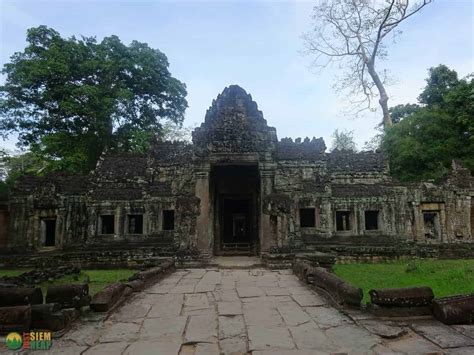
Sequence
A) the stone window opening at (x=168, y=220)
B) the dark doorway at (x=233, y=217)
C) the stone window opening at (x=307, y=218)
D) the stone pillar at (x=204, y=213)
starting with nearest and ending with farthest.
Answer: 1. the stone pillar at (x=204, y=213)
2. the dark doorway at (x=233, y=217)
3. the stone window opening at (x=307, y=218)
4. the stone window opening at (x=168, y=220)

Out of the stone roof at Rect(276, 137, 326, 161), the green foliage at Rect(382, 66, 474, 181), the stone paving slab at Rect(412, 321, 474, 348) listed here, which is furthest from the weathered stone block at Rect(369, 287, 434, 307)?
the green foliage at Rect(382, 66, 474, 181)

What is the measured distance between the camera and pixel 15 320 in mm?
4680

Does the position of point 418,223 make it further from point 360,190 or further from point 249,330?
point 249,330

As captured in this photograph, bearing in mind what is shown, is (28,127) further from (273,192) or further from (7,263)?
(273,192)

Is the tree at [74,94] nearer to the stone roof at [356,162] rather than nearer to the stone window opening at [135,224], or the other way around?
the stone window opening at [135,224]

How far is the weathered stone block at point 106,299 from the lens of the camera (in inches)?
228

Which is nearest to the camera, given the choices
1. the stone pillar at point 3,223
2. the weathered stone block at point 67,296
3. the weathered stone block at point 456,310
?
the weathered stone block at point 456,310

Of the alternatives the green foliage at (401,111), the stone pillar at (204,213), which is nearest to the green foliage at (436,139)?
the green foliage at (401,111)

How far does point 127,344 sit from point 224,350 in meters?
1.22

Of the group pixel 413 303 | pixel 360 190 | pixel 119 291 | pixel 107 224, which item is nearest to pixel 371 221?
pixel 360 190

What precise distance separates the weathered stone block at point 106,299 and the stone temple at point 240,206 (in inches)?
379

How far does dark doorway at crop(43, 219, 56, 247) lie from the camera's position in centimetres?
Result: 2083

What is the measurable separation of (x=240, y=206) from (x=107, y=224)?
25.9ft

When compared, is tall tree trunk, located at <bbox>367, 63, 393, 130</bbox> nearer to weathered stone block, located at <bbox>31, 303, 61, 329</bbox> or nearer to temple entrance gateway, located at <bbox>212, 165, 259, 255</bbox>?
temple entrance gateway, located at <bbox>212, 165, 259, 255</bbox>
